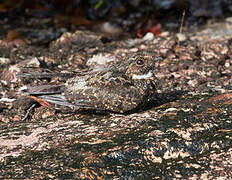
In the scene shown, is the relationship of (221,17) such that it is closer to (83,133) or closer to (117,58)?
(117,58)

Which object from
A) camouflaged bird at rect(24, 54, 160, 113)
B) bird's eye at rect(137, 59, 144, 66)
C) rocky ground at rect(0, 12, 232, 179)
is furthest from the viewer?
bird's eye at rect(137, 59, 144, 66)

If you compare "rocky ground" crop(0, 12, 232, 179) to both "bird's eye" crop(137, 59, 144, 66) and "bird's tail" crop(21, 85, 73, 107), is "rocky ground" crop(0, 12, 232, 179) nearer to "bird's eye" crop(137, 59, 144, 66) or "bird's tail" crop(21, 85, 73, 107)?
"bird's tail" crop(21, 85, 73, 107)

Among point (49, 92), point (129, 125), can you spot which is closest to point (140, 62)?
point (129, 125)

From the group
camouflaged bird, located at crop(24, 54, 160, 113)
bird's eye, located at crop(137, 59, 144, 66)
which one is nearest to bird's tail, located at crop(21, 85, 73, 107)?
camouflaged bird, located at crop(24, 54, 160, 113)

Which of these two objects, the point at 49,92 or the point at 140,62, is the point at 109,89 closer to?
the point at 140,62

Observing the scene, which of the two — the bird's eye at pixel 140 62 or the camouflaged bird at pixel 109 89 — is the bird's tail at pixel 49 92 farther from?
the bird's eye at pixel 140 62
